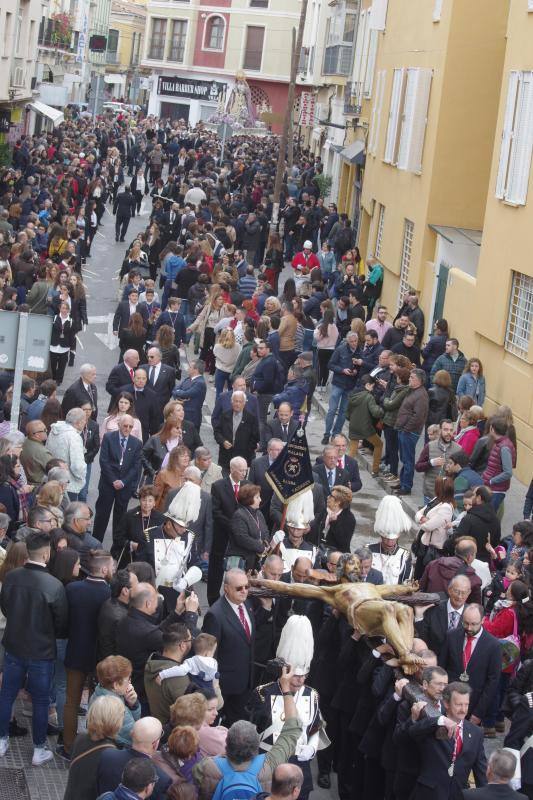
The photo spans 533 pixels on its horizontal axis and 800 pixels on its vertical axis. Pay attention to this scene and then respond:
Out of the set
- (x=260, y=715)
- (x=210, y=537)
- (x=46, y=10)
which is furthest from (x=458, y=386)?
(x=46, y=10)

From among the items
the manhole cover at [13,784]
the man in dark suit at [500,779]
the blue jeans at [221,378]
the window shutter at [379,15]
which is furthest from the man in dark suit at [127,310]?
the window shutter at [379,15]

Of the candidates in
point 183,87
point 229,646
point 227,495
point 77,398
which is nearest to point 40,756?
point 229,646

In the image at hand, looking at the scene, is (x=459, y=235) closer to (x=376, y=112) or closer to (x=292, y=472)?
(x=376, y=112)

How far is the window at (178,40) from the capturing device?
8269cm

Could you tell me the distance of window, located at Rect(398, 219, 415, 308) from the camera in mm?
26656

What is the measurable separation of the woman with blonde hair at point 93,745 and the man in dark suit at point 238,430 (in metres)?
7.29

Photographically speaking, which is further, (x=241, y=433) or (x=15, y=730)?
(x=241, y=433)

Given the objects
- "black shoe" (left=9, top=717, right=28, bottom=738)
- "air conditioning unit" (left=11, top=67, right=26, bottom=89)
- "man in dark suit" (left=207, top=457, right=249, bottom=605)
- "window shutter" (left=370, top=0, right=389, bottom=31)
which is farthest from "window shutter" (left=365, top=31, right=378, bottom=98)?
"black shoe" (left=9, top=717, right=28, bottom=738)

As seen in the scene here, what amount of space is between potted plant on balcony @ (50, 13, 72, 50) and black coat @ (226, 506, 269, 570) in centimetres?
5102

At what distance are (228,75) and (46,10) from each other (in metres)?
26.6

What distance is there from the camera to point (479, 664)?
9367mm

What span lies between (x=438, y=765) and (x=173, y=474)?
15.9ft

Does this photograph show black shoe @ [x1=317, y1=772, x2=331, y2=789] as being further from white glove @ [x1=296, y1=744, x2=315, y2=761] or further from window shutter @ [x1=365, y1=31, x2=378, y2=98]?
window shutter @ [x1=365, y1=31, x2=378, y2=98]

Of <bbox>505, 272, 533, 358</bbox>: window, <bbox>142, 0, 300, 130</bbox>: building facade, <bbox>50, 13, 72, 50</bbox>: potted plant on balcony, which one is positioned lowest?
<bbox>505, 272, 533, 358</bbox>: window
